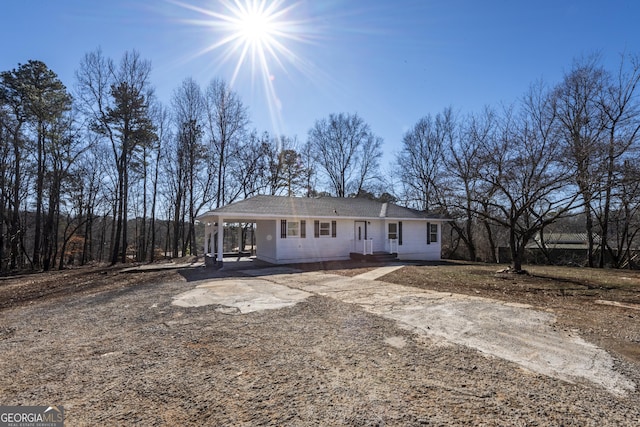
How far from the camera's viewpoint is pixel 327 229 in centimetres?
1612

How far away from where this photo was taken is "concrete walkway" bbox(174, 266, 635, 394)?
11.0ft

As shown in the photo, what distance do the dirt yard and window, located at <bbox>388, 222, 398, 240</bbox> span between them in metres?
11.5

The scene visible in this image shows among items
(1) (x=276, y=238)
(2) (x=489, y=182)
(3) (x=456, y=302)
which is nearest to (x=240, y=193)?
(1) (x=276, y=238)

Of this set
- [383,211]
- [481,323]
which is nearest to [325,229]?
[383,211]

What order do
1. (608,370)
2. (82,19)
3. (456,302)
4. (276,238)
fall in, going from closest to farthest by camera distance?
(608,370) → (456,302) → (82,19) → (276,238)

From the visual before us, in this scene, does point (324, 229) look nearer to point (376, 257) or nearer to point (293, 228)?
point (293, 228)

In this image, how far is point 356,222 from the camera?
17.0 m

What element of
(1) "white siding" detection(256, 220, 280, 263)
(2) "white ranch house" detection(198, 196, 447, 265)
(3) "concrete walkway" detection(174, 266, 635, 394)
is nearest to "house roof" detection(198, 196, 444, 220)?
(2) "white ranch house" detection(198, 196, 447, 265)

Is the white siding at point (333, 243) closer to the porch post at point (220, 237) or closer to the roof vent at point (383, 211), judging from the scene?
the roof vent at point (383, 211)

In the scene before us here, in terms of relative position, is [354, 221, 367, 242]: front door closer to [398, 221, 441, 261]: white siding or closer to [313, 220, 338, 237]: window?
[313, 220, 338, 237]: window

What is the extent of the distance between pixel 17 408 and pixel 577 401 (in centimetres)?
483

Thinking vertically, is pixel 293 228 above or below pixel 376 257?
above

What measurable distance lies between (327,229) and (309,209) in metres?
1.41

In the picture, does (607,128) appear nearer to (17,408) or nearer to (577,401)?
(577,401)
